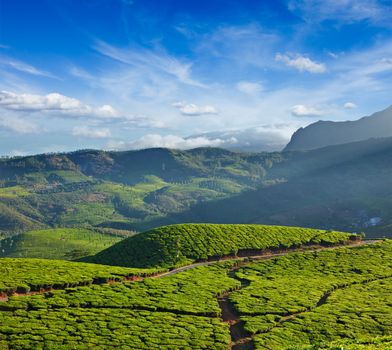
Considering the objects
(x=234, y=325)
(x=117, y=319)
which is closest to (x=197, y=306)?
(x=234, y=325)

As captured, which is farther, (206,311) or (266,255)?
(266,255)

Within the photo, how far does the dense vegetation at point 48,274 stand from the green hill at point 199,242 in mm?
17665

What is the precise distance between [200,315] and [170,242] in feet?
167

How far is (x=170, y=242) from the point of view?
113812 mm

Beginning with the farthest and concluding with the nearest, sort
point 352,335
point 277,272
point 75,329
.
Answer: point 277,272 → point 352,335 → point 75,329

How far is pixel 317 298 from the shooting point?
75.3 m

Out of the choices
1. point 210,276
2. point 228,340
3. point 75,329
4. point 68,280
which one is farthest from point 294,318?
point 68,280

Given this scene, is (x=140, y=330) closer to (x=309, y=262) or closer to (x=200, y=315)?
(x=200, y=315)

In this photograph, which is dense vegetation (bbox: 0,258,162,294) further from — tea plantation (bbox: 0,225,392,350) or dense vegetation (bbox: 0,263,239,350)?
dense vegetation (bbox: 0,263,239,350)

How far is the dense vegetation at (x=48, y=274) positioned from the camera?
68000mm

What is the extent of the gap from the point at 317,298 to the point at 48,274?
54793mm

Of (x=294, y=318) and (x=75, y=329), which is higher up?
(x=75, y=329)

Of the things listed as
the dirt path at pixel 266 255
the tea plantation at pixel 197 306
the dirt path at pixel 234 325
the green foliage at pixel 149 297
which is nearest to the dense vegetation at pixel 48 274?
the tea plantation at pixel 197 306

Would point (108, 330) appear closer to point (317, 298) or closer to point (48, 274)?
point (48, 274)
